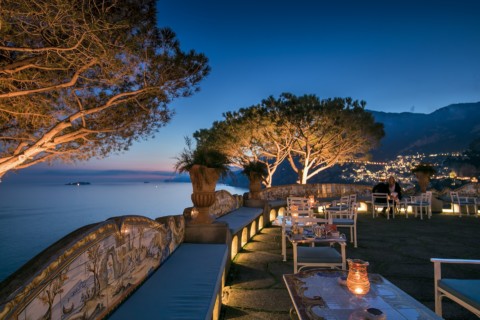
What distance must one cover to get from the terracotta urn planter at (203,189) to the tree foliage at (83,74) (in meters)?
2.85

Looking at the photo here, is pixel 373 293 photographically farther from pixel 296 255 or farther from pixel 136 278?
pixel 136 278

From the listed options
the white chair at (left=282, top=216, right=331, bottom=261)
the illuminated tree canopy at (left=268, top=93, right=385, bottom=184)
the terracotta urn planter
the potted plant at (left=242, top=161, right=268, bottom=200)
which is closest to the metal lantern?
the white chair at (left=282, top=216, right=331, bottom=261)

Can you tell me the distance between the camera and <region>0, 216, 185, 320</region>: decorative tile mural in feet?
3.99

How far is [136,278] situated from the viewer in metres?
2.33

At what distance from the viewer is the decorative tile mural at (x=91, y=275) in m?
1.21

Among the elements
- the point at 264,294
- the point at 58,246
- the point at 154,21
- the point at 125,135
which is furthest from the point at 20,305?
the point at 125,135

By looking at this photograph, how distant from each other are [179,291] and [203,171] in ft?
7.73

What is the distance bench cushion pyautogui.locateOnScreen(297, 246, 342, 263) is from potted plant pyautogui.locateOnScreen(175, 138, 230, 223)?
1528 mm

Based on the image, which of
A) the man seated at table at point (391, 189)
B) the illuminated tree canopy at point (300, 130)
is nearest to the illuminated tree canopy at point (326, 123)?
the illuminated tree canopy at point (300, 130)

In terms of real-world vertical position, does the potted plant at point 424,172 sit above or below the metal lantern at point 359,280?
above

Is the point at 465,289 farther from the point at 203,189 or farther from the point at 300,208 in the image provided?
the point at 300,208

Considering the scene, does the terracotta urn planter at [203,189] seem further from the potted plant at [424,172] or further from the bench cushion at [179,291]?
the potted plant at [424,172]

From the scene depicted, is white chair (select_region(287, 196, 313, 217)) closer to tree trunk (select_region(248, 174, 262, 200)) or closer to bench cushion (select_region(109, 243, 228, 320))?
tree trunk (select_region(248, 174, 262, 200))

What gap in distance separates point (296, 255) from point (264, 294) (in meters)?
0.59
